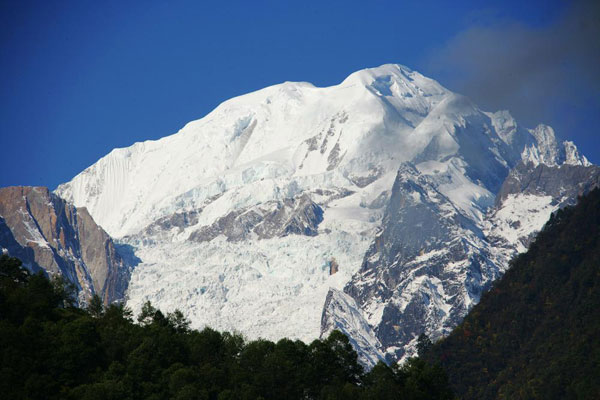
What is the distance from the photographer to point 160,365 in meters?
126

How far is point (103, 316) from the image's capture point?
149375mm

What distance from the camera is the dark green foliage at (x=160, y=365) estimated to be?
116750 mm

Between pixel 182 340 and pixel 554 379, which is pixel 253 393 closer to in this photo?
pixel 182 340

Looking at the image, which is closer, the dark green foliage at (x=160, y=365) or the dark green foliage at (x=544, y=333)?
the dark green foliage at (x=160, y=365)

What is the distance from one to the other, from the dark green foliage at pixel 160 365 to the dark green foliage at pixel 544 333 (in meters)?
30.8

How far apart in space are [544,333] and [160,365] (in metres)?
74.1

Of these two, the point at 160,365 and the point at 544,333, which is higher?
the point at 160,365

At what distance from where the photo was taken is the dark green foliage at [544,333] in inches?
6127

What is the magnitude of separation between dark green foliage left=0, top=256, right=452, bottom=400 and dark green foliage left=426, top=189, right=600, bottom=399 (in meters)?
30.8

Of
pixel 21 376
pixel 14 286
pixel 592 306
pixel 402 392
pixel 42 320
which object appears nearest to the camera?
pixel 21 376

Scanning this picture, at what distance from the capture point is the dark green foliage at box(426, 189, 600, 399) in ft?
511

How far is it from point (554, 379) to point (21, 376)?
75.4 meters

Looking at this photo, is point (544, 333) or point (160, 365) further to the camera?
point (544, 333)

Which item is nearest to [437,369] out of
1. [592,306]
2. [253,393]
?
[253,393]
